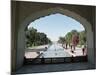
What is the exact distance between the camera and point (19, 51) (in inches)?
100

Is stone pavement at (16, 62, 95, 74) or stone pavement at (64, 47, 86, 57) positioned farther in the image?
stone pavement at (64, 47, 86, 57)

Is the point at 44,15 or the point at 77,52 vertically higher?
the point at 44,15

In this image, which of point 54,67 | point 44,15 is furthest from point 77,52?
point 44,15

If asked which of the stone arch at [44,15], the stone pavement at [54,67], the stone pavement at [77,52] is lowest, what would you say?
the stone pavement at [54,67]

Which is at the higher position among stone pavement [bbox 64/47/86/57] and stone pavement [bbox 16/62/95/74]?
stone pavement [bbox 64/47/86/57]

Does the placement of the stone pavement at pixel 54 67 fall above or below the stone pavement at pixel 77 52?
below

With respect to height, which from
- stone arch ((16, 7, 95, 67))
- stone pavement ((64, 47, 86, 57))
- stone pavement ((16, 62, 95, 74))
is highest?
stone arch ((16, 7, 95, 67))

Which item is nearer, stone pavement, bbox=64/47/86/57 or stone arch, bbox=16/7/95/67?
stone arch, bbox=16/7/95/67

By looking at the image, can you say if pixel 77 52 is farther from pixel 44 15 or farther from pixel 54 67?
pixel 44 15

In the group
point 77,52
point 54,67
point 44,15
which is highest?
point 44,15

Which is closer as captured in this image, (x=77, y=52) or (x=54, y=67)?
(x=54, y=67)

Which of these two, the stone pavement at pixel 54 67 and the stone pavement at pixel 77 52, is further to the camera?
the stone pavement at pixel 77 52

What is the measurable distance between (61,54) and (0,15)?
1.15 metres

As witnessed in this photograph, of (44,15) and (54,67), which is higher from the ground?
(44,15)
